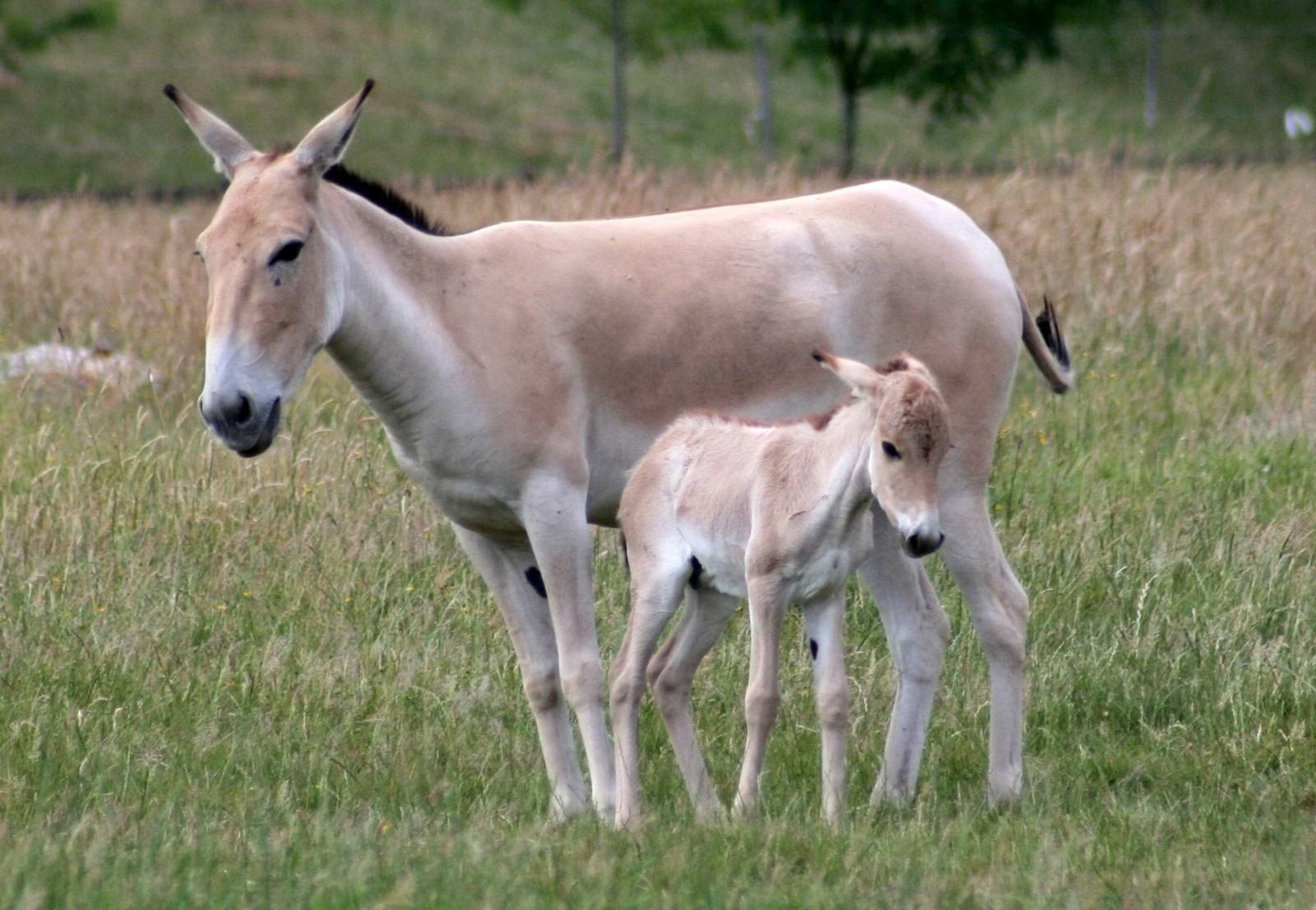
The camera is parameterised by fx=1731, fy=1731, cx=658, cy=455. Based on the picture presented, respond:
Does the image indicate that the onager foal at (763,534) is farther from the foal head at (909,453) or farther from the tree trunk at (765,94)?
the tree trunk at (765,94)

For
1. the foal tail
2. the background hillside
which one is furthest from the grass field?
the background hillside

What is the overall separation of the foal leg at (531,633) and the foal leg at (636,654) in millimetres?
333

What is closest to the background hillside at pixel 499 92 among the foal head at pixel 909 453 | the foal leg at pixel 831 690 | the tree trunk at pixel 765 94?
the tree trunk at pixel 765 94

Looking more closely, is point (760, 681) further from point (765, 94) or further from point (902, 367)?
point (765, 94)

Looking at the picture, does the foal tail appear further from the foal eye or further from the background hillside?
the background hillside

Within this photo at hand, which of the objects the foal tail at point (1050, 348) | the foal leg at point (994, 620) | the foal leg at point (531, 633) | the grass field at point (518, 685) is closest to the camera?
the grass field at point (518, 685)

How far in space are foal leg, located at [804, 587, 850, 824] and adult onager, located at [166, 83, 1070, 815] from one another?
1.95 ft

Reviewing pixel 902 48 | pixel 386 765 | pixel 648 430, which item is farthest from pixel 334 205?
pixel 902 48

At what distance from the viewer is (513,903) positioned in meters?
4.07

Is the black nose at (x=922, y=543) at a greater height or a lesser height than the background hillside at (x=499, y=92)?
greater

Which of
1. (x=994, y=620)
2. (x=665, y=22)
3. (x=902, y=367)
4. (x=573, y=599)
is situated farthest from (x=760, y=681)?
(x=665, y=22)

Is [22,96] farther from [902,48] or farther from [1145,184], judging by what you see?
[1145,184]

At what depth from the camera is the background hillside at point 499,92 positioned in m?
28.9

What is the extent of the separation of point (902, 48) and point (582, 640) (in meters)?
21.1
